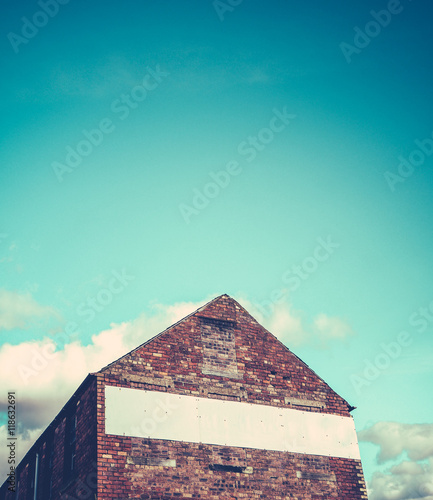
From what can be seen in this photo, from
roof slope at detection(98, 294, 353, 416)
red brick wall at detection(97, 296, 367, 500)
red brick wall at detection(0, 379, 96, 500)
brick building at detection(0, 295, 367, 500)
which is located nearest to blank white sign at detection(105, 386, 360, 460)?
brick building at detection(0, 295, 367, 500)

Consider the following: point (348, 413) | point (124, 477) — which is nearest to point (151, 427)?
point (124, 477)

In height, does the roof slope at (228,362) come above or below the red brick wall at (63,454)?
above

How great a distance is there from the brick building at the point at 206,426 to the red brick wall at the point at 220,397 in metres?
0.03

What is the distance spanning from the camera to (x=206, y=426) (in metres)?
13.3

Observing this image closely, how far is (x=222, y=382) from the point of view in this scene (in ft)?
46.9

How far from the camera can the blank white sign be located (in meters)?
12.6

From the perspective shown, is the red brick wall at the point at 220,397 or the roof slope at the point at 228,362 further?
the roof slope at the point at 228,362

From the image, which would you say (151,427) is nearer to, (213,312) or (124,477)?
(124,477)

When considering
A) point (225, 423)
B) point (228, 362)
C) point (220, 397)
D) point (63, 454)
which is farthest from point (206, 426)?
point (63, 454)

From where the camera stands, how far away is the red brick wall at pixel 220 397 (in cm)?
1199

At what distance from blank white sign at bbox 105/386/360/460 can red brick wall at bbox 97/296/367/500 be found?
0.18 meters

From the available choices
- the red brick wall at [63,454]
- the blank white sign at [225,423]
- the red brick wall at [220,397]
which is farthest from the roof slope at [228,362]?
the red brick wall at [63,454]

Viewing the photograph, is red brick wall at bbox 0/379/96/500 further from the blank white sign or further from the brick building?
the blank white sign

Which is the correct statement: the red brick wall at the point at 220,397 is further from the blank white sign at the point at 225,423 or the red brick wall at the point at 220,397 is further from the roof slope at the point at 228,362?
the blank white sign at the point at 225,423
